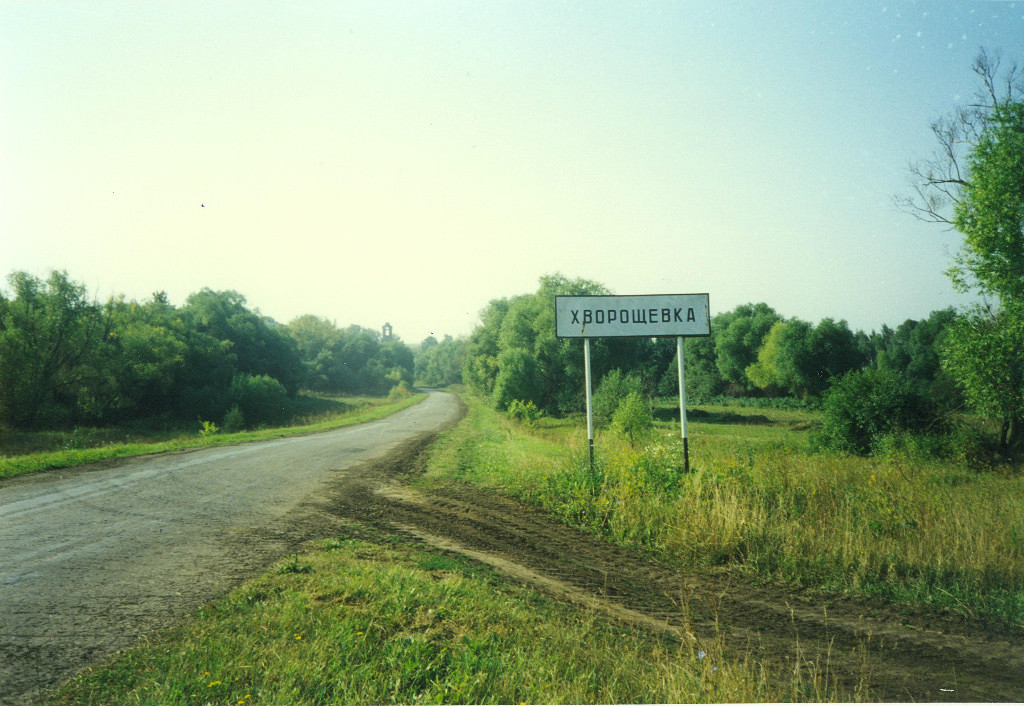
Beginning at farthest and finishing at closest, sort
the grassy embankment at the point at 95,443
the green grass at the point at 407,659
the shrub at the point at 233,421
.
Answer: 1. the shrub at the point at 233,421
2. the grassy embankment at the point at 95,443
3. the green grass at the point at 407,659

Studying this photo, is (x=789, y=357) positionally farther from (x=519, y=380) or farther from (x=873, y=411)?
(x=873, y=411)

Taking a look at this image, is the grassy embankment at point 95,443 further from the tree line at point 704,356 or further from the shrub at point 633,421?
the shrub at point 633,421

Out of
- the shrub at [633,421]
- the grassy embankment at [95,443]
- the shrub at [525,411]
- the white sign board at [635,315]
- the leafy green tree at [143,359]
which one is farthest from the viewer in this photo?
the leafy green tree at [143,359]

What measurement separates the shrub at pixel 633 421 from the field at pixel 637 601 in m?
9.84

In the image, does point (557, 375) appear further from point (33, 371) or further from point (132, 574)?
point (33, 371)

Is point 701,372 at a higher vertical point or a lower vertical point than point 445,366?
lower

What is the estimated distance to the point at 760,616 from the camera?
4516 millimetres

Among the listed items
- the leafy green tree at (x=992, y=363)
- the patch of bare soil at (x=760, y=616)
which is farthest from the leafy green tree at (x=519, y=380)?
the patch of bare soil at (x=760, y=616)

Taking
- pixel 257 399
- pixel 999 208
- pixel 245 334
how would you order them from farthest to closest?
1. pixel 245 334
2. pixel 257 399
3. pixel 999 208

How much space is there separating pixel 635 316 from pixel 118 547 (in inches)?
305

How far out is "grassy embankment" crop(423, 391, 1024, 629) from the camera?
510 centimetres

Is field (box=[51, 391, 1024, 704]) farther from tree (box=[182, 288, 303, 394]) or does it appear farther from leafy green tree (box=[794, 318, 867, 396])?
tree (box=[182, 288, 303, 394])

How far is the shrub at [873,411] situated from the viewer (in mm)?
16656

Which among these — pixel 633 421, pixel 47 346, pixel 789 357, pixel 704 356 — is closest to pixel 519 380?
pixel 633 421
